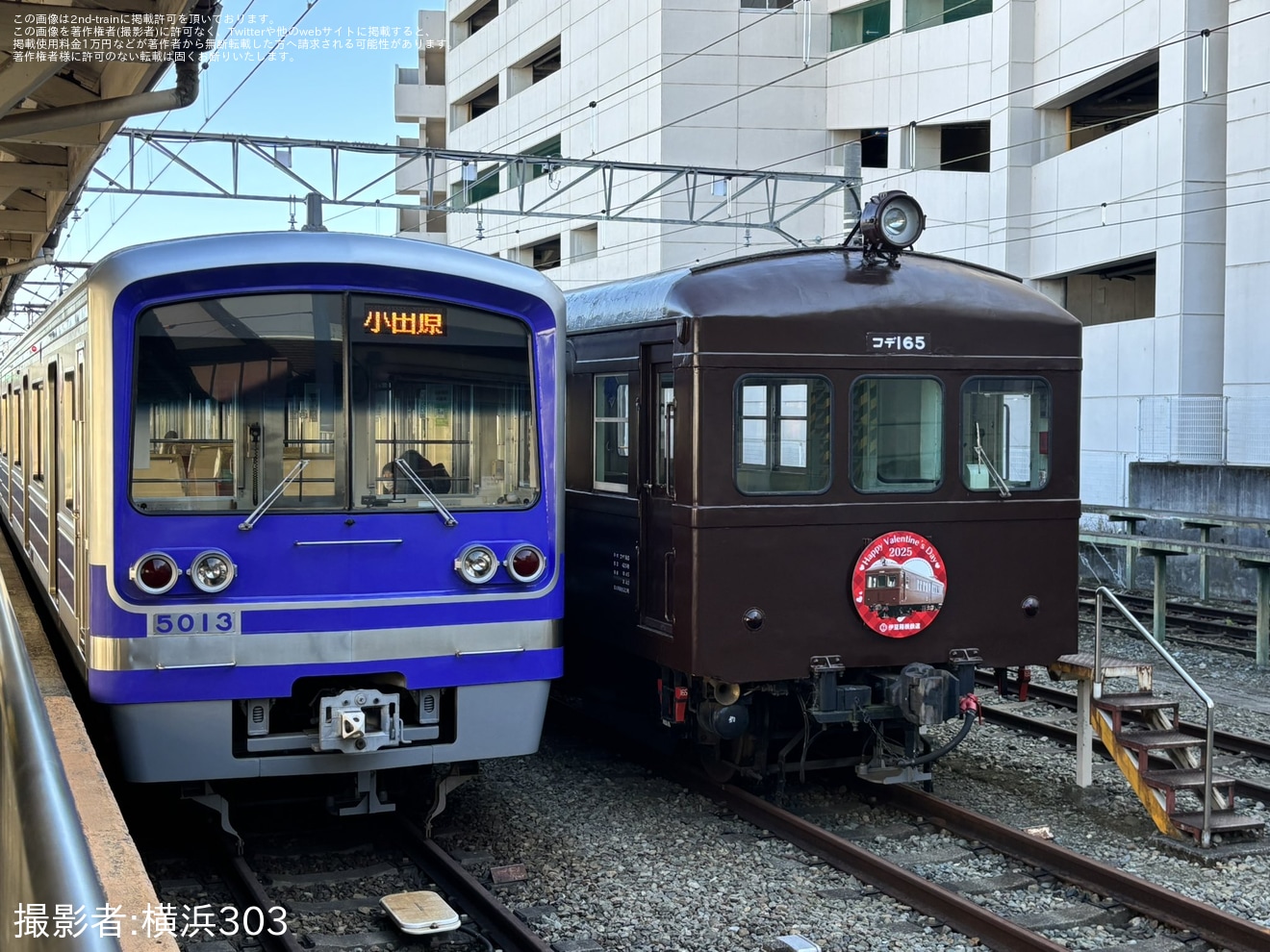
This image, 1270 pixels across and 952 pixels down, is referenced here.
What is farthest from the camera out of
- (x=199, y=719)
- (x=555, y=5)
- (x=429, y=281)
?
(x=555, y=5)

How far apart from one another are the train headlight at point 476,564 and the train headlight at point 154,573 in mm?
1351

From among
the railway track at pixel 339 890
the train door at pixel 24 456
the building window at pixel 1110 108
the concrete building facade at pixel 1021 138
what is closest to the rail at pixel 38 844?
the railway track at pixel 339 890

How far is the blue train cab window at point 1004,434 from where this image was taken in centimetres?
801

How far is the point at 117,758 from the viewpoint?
642cm

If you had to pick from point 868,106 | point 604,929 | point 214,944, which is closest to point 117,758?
point 214,944

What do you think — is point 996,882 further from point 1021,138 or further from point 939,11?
point 939,11

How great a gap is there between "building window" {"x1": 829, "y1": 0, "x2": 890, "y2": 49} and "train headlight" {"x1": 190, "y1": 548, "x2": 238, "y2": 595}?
1078 inches

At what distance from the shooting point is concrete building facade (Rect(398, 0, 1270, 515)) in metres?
21.2

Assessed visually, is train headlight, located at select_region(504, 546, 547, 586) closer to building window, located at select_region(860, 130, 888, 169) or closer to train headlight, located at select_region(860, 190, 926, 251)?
train headlight, located at select_region(860, 190, 926, 251)

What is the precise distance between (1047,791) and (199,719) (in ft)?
16.9

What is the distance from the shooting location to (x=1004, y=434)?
26.7 feet

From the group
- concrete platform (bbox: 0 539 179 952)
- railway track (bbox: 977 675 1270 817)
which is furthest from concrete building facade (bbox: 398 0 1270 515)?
concrete platform (bbox: 0 539 179 952)

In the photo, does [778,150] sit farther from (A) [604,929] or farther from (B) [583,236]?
(A) [604,929]

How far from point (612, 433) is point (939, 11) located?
2388 centimetres
